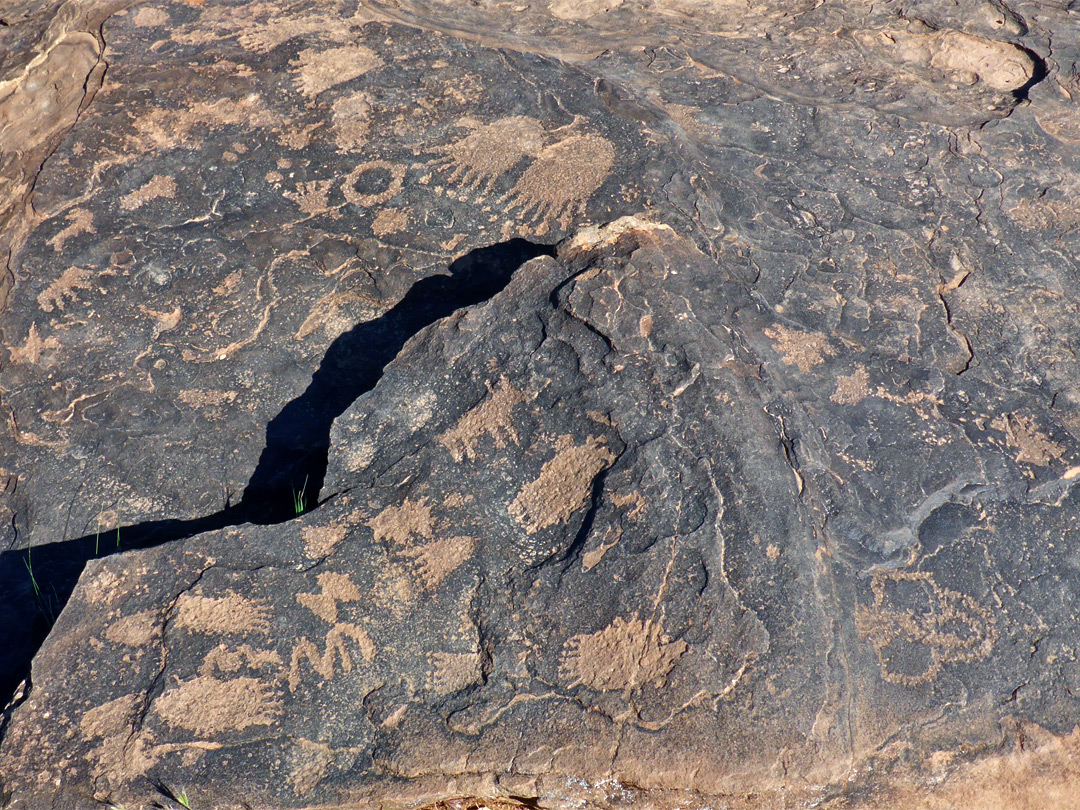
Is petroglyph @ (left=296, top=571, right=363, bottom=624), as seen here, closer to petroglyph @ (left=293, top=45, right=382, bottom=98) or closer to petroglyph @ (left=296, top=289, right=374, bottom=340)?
petroglyph @ (left=296, top=289, right=374, bottom=340)

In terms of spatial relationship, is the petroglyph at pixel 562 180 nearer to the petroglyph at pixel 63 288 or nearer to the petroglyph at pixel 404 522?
the petroglyph at pixel 404 522

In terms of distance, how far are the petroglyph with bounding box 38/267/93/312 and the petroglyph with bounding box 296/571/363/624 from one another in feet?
3.49

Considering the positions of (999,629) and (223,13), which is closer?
(999,629)

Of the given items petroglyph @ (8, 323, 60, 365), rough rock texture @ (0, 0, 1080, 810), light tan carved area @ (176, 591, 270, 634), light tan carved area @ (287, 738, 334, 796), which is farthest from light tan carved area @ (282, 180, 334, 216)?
light tan carved area @ (287, 738, 334, 796)

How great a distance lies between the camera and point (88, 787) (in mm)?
1271

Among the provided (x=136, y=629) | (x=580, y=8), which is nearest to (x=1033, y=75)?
(x=580, y=8)

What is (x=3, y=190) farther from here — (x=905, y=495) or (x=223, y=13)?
(x=905, y=495)

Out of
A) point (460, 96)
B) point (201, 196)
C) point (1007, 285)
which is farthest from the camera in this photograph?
point (460, 96)

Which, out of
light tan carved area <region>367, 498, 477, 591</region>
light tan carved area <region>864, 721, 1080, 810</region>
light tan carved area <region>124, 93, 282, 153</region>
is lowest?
light tan carved area <region>864, 721, 1080, 810</region>

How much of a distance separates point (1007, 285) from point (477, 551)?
1.37m

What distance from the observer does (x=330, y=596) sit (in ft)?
4.64

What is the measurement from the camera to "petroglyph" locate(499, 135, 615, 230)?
1965 mm

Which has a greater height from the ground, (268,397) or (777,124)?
(777,124)

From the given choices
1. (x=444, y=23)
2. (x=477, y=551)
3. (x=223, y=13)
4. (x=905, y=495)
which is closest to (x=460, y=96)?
(x=444, y=23)
